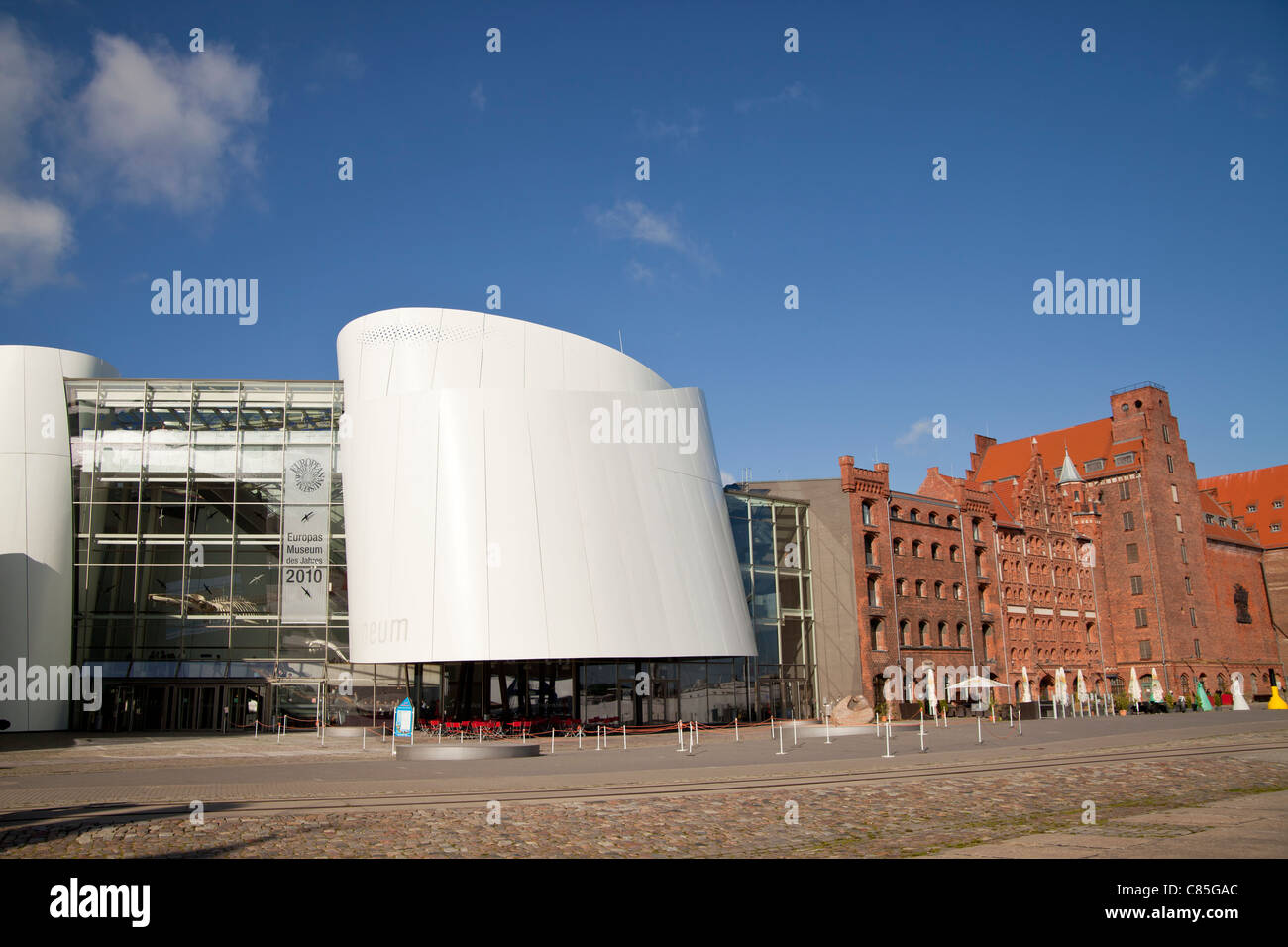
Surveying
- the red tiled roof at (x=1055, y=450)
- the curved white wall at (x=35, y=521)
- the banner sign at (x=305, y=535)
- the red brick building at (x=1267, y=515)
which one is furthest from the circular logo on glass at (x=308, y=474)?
the red brick building at (x=1267, y=515)

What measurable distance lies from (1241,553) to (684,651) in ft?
223

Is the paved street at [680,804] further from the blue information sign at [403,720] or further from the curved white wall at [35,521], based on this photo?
the curved white wall at [35,521]

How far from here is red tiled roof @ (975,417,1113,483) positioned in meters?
79.8

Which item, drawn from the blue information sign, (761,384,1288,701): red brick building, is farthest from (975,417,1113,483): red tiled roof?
the blue information sign

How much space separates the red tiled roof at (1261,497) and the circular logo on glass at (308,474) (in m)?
82.7

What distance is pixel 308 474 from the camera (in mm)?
44438

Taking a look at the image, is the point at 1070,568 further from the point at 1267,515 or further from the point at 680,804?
the point at 680,804

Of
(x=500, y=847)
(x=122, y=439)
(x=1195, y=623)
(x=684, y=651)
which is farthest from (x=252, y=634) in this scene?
(x=1195, y=623)

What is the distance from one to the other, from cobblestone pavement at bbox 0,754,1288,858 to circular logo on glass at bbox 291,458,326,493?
33270 mm

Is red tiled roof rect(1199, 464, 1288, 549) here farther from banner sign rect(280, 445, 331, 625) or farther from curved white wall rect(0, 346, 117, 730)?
curved white wall rect(0, 346, 117, 730)

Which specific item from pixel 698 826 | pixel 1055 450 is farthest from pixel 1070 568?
A: pixel 698 826

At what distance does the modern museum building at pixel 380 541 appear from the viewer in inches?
1426
